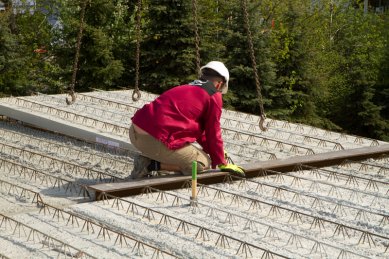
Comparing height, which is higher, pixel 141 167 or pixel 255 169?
pixel 255 169

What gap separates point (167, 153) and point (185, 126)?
290 mm

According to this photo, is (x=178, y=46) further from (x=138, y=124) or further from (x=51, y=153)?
(x=138, y=124)

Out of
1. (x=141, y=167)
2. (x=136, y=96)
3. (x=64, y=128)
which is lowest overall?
(x=64, y=128)

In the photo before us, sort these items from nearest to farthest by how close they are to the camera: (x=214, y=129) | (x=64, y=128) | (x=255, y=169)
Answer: (x=214, y=129) < (x=255, y=169) < (x=64, y=128)

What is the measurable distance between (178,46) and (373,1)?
93.6 ft

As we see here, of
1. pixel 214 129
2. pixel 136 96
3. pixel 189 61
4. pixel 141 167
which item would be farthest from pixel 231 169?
pixel 189 61

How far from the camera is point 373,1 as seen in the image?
4162 centimetres

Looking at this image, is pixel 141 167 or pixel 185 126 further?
pixel 141 167

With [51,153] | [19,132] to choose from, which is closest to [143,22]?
[19,132]

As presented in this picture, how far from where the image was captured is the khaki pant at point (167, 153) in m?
5.49

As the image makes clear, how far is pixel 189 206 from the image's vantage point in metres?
4.88

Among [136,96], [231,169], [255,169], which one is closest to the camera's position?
[231,169]

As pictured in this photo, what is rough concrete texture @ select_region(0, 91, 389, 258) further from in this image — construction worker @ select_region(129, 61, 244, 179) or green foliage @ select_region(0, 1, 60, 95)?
green foliage @ select_region(0, 1, 60, 95)

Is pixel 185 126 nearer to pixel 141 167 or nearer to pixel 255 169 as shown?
pixel 141 167
